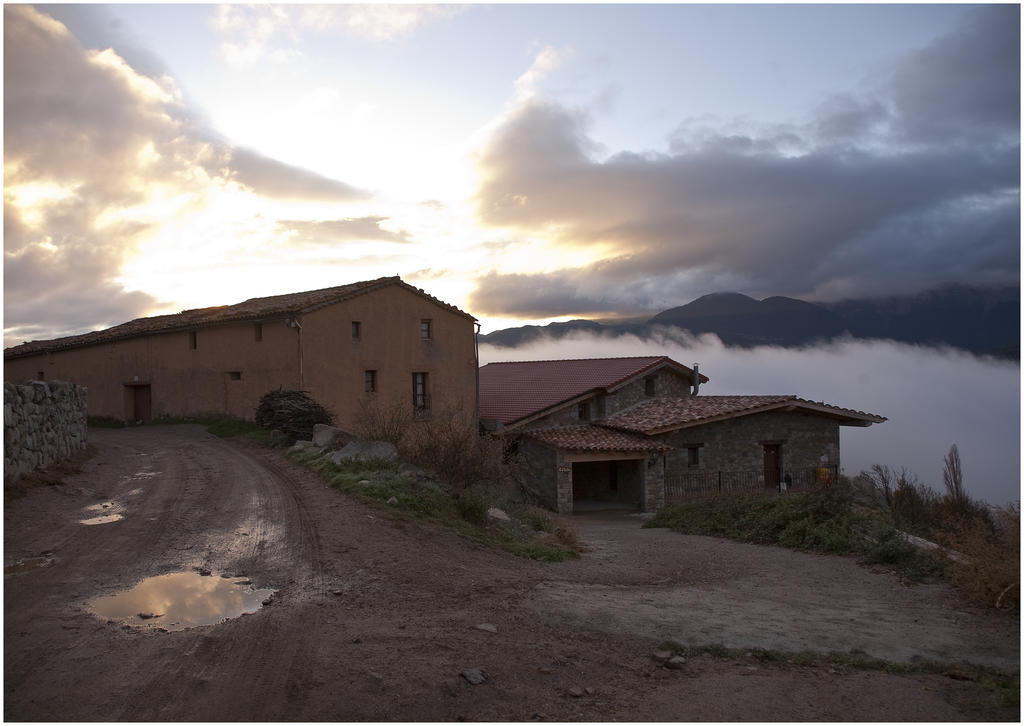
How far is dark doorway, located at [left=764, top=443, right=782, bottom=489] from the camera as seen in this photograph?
27062mm

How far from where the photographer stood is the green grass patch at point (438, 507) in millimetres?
11070

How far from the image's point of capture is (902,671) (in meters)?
6.30

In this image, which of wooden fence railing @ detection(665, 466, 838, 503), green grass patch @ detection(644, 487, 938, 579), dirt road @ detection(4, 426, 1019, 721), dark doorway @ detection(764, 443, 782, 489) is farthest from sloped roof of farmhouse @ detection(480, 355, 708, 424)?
dirt road @ detection(4, 426, 1019, 721)

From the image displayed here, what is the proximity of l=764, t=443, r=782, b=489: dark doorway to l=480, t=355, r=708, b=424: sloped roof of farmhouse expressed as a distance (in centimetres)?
575

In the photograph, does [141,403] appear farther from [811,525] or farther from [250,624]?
[811,525]

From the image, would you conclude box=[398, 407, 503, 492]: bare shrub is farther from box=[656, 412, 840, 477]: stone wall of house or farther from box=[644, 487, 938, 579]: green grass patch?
box=[656, 412, 840, 477]: stone wall of house

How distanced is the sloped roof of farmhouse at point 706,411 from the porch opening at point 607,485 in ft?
4.89

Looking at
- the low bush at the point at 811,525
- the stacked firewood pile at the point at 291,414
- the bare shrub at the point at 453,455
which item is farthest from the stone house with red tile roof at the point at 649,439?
the bare shrub at the point at 453,455

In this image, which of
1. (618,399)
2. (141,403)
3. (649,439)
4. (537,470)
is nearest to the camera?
(649,439)

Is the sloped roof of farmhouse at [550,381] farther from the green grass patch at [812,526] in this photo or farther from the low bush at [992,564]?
the low bush at [992,564]

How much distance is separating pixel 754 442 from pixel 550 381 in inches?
357

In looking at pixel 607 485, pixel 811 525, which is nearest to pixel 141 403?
pixel 607 485

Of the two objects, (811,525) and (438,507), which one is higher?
(438,507)

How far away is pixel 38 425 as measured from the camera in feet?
42.1
